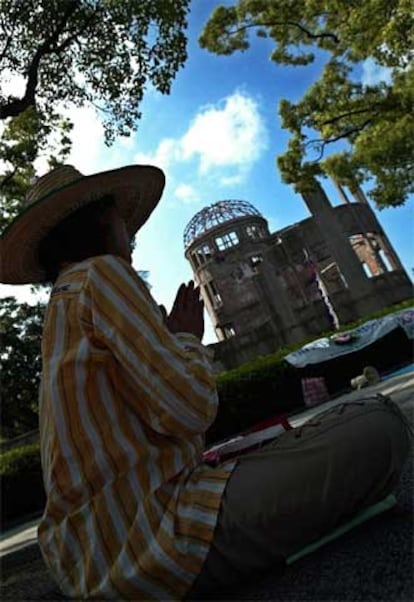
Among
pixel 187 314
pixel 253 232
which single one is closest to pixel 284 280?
pixel 253 232

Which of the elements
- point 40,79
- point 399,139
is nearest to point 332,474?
point 40,79

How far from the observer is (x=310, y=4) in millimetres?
10039

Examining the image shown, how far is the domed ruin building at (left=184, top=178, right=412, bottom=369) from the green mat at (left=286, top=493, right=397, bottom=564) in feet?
Result: 59.6

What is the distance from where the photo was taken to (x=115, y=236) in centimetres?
155

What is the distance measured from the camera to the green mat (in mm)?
1266

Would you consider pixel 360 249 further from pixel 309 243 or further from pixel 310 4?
pixel 310 4

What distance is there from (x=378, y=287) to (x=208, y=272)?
1285 cm

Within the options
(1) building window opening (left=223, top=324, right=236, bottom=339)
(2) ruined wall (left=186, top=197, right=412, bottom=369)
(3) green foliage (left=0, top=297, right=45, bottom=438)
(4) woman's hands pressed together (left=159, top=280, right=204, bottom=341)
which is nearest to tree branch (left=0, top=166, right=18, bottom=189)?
(4) woman's hands pressed together (left=159, top=280, right=204, bottom=341)

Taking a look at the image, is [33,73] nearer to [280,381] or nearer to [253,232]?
[280,381]

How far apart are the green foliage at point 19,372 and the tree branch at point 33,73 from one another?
20968 mm

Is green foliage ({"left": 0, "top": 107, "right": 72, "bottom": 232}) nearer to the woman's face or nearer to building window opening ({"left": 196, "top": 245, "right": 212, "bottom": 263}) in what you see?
the woman's face

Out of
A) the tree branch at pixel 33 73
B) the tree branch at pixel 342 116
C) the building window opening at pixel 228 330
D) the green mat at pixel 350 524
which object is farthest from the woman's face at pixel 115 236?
the building window opening at pixel 228 330

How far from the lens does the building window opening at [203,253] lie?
32.7m

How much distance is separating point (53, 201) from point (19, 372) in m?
27.5
